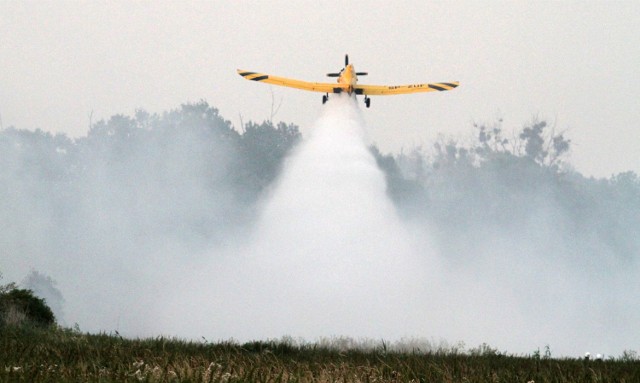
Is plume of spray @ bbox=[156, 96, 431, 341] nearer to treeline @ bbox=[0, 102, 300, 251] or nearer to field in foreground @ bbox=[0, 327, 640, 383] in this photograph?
treeline @ bbox=[0, 102, 300, 251]

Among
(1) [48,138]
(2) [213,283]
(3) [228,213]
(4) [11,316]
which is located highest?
(1) [48,138]

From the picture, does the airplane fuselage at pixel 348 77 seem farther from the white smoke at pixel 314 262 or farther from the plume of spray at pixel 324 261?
the white smoke at pixel 314 262

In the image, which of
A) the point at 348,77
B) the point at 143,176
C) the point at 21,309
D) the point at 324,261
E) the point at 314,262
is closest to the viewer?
the point at 21,309

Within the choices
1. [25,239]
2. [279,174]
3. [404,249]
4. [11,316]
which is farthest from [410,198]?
[11,316]

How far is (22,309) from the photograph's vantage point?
2856 centimetres

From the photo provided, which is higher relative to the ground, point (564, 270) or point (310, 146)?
point (310, 146)

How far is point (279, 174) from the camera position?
10250 centimetres

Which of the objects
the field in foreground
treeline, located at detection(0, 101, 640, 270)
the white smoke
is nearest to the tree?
the field in foreground

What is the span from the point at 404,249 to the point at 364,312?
18.4 metres

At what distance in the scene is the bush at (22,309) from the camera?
2744 cm

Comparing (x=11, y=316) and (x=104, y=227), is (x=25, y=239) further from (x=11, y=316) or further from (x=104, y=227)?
(x=11, y=316)

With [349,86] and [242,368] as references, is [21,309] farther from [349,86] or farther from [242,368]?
[349,86]

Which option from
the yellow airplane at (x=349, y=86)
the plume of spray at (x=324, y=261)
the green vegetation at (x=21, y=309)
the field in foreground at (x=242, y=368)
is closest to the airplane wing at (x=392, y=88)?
the yellow airplane at (x=349, y=86)

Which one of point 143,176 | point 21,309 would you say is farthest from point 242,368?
point 143,176
